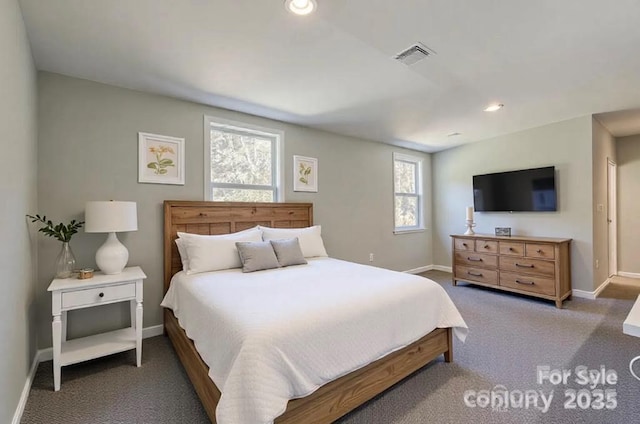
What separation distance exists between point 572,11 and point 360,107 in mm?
1896

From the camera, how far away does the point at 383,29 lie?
1928mm

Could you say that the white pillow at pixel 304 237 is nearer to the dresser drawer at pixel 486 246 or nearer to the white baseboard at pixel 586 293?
the dresser drawer at pixel 486 246

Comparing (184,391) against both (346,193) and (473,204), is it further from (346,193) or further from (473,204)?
(473,204)

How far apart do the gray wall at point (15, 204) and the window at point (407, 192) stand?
4.62 meters

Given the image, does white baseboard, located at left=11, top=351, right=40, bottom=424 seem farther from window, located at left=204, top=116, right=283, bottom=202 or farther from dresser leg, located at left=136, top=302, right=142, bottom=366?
window, located at left=204, top=116, right=283, bottom=202

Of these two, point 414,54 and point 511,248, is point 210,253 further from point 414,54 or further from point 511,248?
point 511,248

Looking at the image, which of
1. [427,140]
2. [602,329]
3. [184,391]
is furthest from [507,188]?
[184,391]

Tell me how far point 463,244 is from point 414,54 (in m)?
3.25

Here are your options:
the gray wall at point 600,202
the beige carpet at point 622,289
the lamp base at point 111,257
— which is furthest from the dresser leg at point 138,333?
the beige carpet at point 622,289

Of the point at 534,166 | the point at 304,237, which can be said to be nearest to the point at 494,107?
the point at 534,166

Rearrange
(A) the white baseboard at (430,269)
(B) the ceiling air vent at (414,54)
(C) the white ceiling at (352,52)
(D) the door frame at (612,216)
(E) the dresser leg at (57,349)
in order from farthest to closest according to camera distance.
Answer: (A) the white baseboard at (430,269)
(D) the door frame at (612,216)
(B) the ceiling air vent at (414,54)
(E) the dresser leg at (57,349)
(C) the white ceiling at (352,52)

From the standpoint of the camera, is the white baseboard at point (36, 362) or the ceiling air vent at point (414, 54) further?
the ceiling air vent at point (414, 54)

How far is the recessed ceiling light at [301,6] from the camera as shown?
1671 mm

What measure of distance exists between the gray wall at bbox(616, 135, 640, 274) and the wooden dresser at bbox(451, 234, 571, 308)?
7.21 feet
